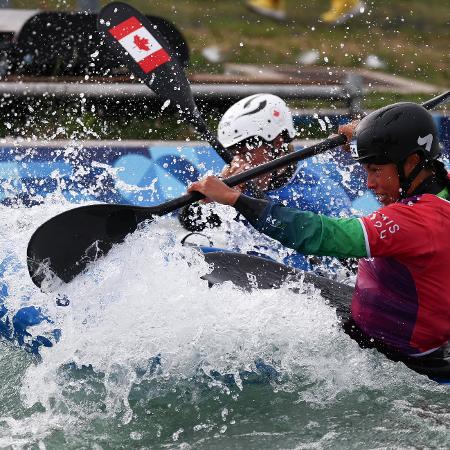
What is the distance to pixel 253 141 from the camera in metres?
5.62

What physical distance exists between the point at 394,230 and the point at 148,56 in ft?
7.25

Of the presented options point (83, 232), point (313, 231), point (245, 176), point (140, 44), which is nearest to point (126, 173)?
point (140, 44)

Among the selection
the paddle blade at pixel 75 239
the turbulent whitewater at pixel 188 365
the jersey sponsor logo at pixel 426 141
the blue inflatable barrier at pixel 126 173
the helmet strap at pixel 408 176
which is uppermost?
the jersey sponsor logo at pixel 426 141

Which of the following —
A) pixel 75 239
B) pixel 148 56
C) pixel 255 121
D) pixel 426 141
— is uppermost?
pixel 426 141

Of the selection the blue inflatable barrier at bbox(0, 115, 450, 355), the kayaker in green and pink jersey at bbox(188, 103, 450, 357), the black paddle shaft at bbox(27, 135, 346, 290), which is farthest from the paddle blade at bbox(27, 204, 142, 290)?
the blue inflatable barrier at bbox(0, 115, 450, 355)

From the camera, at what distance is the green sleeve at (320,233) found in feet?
12.4

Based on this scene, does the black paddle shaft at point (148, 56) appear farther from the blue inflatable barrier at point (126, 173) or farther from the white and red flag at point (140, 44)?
the blue inflatable barrier at point (126, 173)

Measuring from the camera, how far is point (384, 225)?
3826 mm

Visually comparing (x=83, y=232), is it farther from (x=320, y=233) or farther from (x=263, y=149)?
(x=263, y=149)

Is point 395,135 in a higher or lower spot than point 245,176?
higher

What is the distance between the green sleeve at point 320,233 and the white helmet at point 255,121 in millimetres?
1842

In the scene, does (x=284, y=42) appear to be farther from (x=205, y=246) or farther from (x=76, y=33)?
(x=205, y=246)

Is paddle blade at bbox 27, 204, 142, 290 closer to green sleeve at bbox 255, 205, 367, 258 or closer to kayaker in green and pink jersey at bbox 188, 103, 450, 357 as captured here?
kayaker in green and pink jersey at bbox 188, 103, 450, 357

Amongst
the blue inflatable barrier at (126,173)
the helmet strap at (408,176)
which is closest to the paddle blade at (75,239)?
the helmet strap at (408,176)
